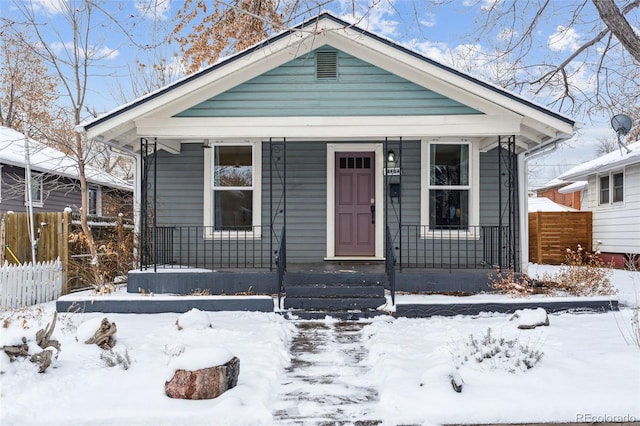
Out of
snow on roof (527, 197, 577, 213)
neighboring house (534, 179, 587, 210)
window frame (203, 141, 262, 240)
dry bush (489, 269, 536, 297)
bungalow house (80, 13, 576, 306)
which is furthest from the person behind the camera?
neighboring house (534, 179, 587, 210)

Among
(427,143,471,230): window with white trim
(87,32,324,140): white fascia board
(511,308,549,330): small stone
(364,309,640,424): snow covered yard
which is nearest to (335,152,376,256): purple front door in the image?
(427,143,471,230): window with white trim

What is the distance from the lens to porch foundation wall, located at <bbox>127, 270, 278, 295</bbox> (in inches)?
335

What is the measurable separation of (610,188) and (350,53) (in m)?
10.7

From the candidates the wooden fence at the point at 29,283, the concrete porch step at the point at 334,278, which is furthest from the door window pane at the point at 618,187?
the wooden fence at the point at 29,283

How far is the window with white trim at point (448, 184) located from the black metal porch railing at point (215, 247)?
3.45 m

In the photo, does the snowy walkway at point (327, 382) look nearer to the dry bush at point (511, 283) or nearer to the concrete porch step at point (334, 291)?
the concrete porch step at point (334, 291)

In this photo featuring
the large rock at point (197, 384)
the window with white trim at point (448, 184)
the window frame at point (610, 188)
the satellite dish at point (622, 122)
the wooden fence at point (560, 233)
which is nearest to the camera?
the large rock at point (197, 384)

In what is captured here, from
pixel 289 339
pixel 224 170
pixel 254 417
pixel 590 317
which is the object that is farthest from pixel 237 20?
pixel 254 417

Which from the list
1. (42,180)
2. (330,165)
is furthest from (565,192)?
→ (42,180)

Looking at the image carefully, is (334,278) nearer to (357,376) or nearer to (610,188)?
(357,376)

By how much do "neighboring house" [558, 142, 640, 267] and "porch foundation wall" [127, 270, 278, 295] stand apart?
9772mm

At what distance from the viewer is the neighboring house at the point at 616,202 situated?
44.5ft

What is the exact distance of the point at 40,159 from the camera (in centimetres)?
1641
